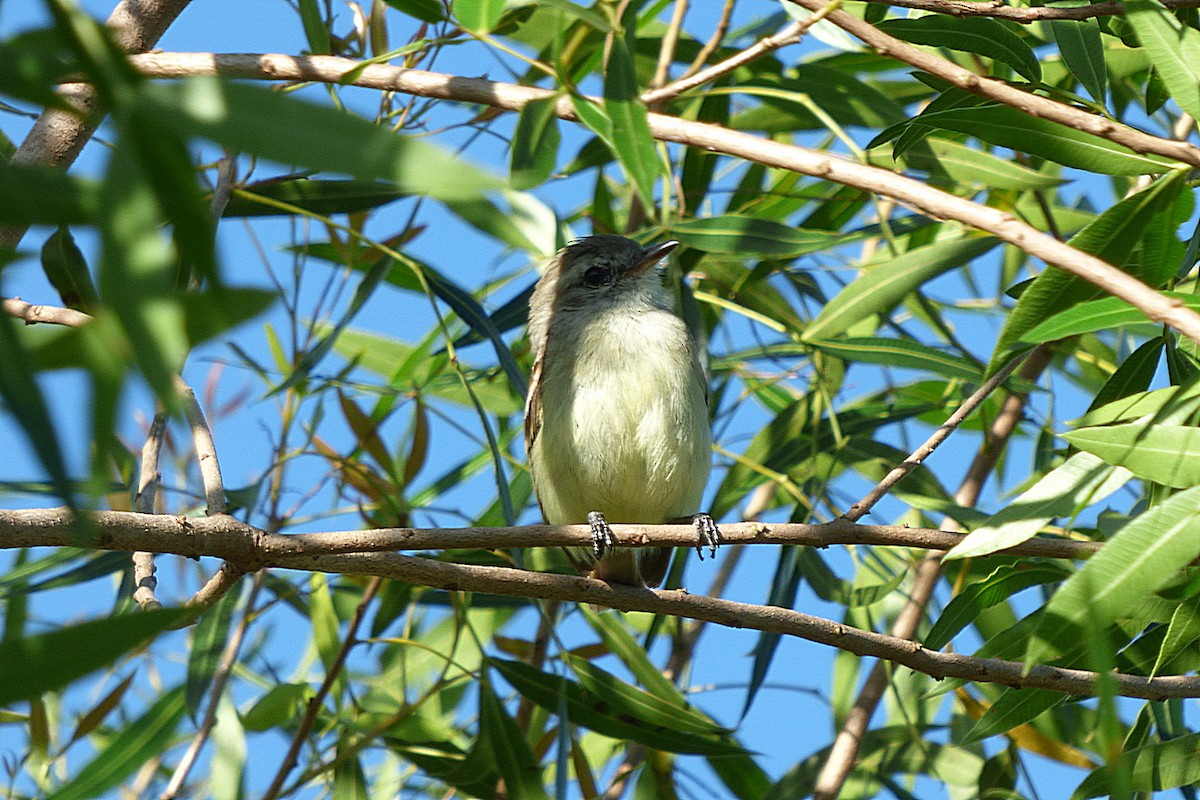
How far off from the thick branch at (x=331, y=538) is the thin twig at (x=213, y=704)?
1.33m

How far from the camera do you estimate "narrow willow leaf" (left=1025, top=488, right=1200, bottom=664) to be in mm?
1921

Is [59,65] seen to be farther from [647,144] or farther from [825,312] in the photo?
[825,312]

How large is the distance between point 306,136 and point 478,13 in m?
1.53

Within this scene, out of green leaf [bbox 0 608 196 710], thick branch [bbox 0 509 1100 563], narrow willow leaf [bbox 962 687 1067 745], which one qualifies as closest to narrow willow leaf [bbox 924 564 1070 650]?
narrow willow leaf [bbox 962 687 1067 745]

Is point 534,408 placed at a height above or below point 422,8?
below

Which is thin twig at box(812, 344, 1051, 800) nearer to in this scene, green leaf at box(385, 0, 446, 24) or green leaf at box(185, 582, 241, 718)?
green leaf at box(185, 582, 241, 718)

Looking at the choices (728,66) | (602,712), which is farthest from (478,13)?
(602,712)

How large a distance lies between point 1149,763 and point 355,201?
271cm

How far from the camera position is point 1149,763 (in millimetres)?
2723

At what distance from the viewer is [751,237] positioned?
358 centimetres

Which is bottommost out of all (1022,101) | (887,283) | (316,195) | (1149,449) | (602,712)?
(1149,449)

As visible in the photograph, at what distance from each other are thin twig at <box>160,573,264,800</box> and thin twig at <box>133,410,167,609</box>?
63 cm

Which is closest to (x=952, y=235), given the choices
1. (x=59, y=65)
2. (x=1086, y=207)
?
(x=1086, y=207)

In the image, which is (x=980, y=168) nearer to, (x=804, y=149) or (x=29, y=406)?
(x=804, y=149)
